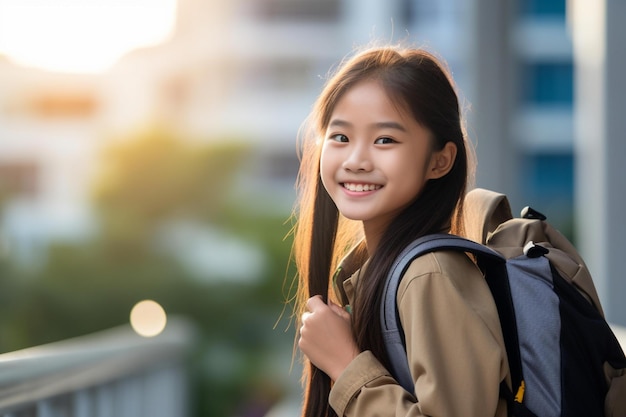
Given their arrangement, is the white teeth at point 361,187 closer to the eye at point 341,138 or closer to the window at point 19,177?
A: the eye at point 341,138

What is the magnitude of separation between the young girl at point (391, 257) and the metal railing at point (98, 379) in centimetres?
54

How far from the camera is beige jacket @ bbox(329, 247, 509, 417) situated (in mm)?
1267

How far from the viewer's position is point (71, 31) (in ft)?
147

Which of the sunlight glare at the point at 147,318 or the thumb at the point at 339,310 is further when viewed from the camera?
the sunlight glare at the point at 147,318

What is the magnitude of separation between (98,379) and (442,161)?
3.85ft

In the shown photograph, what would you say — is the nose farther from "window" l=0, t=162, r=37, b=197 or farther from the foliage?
"window" l=0, t=162, r=37, b=197

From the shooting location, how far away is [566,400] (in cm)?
127

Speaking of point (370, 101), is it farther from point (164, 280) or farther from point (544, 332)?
point (164, 280)

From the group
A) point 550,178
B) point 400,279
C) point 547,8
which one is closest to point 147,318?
point 550,178

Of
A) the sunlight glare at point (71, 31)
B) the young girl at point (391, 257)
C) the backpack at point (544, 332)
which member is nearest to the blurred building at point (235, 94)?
the sunlight glare at point (71, 31)

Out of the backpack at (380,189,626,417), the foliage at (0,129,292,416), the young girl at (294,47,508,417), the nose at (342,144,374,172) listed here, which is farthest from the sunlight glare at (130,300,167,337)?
the backpack at (380,189,626,417)

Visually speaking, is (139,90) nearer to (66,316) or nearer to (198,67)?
(198,67)

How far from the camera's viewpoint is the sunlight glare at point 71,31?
4384 cm

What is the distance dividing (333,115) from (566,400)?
52 cm
